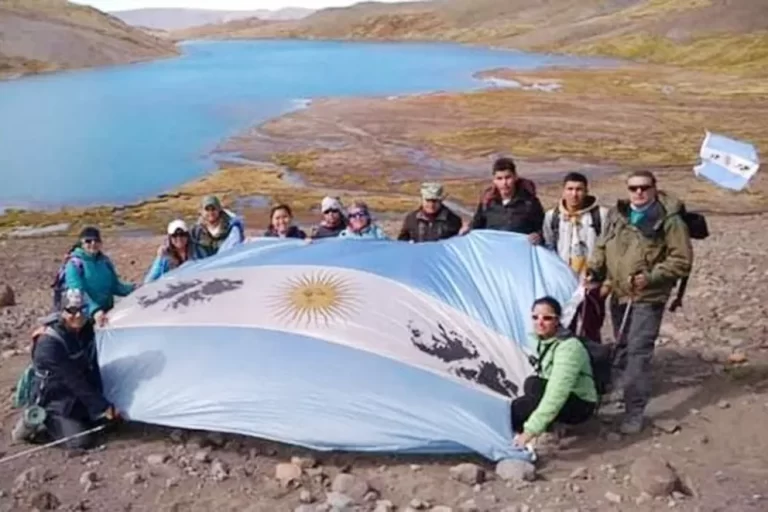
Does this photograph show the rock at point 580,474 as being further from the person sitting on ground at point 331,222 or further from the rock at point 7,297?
the rock at point 7,297

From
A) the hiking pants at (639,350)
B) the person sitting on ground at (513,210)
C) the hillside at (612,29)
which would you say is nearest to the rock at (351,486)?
the hiking pants at (639,350)

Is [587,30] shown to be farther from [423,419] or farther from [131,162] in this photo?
[423,419]

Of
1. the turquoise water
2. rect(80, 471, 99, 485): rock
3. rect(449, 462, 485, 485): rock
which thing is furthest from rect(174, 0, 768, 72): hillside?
rect(80, 471, 99, 485): rock

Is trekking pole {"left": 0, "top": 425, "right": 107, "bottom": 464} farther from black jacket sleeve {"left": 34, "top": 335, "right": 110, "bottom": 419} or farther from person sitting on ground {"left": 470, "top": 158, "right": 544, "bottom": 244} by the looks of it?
person sitting on ground {"left": 470, "top": 158, "right": 544, "bottom": 244}

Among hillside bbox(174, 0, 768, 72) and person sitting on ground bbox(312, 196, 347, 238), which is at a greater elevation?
person sitting on ground bbox(312, 196, 347, 238)

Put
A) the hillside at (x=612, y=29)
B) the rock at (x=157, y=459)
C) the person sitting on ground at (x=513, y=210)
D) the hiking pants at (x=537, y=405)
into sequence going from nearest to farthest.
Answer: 1. the hiking pants at (x=537, y=405)
2. the rock at (x=157, y=459)
3. the person sitting on ground at (x=513, y=210)
4. the hillside at (x=612, y=29)

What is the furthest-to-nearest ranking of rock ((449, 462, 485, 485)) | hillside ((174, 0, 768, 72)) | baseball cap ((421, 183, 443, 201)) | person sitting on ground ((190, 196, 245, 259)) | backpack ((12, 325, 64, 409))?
hillside ((174, 0, 768, 72)) < person sitting on ground ((190, 196, 245, 259)) < baseball cap ((421, 183, 443, 201)) < backpack ((12, 325, 64, 409)) < rock ((449, 462, 485, 485))

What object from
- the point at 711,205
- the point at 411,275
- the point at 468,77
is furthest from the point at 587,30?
the point at 411,275
